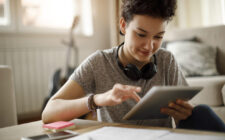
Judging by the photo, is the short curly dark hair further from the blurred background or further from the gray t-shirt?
the blurred background

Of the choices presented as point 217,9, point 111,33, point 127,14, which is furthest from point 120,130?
point 217,9

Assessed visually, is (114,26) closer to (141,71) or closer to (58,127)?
(141,71)

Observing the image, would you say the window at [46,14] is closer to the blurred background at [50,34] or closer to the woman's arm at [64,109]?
the blurred background at [50,34]

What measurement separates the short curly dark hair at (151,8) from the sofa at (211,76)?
1.10m

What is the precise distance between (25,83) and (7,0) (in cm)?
98

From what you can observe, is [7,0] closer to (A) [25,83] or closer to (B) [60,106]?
(A) [25,83]

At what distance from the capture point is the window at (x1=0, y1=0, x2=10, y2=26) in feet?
9.74

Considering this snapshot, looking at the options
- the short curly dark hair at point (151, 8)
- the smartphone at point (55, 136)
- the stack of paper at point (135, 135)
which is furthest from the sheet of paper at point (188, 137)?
the short curly dark hair at point (151, 8)

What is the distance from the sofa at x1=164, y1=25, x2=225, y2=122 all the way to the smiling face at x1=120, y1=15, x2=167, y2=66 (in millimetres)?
1095

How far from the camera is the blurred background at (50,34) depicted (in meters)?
2.95

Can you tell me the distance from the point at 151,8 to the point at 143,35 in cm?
10

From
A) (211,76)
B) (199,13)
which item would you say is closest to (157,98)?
(211,76)

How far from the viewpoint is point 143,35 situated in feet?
3.21

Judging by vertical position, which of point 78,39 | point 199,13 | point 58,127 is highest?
point 199,13
